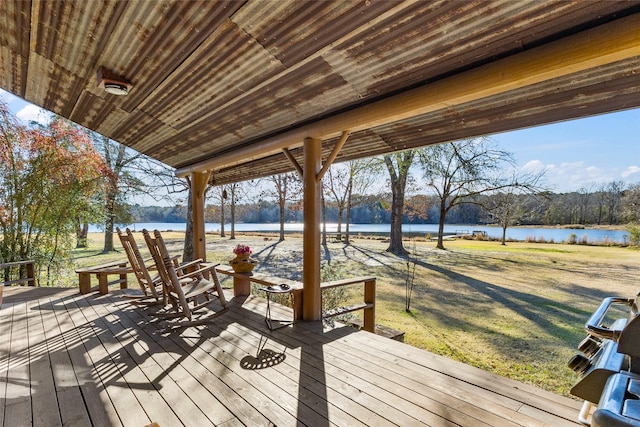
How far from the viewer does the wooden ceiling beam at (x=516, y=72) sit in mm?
1588

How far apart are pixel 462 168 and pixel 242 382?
13333 mm

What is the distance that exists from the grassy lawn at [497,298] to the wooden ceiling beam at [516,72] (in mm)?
3703

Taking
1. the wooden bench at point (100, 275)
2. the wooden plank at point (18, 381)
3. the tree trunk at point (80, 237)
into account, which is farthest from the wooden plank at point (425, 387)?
the tree trunk at point (80, 237)

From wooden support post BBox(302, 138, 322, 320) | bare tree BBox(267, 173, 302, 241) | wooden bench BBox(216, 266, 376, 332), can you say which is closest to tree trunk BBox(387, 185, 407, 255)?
bare tree BBox(267, 173, 302, 241)

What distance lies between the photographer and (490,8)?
166 cm

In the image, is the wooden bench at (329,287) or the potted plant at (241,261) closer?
the wooden bench at (329,287)

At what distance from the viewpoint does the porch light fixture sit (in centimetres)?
301

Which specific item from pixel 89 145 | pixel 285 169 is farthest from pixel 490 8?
pixel 89 145

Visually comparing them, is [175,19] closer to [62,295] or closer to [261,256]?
[62,295]

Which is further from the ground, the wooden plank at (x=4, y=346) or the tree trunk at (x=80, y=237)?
the tree trunk at (x=80, y=237)

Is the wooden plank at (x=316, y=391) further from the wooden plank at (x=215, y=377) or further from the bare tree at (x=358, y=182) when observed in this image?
the bare tree at (x=358, y=182)

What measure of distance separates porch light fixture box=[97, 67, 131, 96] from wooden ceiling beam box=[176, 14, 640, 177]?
7.09ft

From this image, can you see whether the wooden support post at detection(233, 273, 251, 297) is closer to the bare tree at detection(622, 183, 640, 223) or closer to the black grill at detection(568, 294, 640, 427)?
the black grill at detection(568, 294, 640, 427)

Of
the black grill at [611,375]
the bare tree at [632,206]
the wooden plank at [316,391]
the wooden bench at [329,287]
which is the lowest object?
the wooden plank at [316,391]
